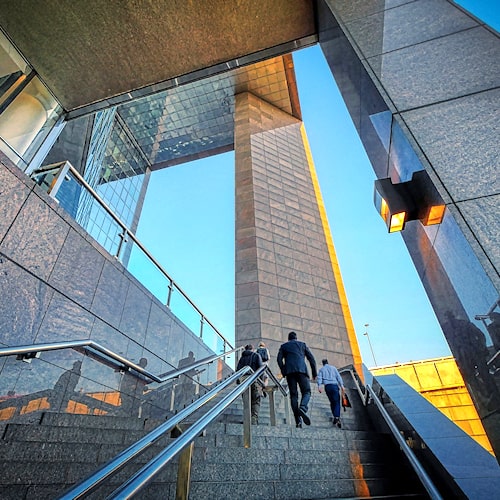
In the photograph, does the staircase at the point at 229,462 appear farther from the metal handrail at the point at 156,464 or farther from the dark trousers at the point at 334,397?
the dark trousers at the point at 334,397

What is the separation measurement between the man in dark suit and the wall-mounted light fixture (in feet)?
9.28

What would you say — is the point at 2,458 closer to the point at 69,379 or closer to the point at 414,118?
the point at 69,379

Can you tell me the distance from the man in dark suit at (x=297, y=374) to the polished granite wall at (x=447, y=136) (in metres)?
2.34

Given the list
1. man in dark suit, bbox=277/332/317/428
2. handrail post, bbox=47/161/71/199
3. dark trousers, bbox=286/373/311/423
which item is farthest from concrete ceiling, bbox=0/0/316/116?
dark trousers, bbox=286/373/311/423

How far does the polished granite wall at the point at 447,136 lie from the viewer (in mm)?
2039

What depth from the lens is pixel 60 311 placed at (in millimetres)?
3965

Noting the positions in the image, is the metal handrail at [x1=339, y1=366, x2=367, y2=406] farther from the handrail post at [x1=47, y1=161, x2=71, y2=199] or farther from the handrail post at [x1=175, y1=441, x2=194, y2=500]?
the handrail post at [x1=47, y1=161, x2=71, y2=199]

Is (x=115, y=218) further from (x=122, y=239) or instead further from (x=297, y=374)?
(x=297, y=374)

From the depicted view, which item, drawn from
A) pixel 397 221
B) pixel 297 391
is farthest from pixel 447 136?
pixel 297 391

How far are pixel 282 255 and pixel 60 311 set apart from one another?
11087 mm

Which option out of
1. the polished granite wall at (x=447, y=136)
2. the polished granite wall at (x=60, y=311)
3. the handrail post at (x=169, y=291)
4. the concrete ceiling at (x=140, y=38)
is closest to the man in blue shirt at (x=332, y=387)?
the polished granite wall at (x=447, y=136)

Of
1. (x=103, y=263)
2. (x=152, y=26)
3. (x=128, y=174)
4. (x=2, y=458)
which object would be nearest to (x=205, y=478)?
(x=2, y=458)

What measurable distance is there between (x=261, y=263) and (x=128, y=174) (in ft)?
47.4

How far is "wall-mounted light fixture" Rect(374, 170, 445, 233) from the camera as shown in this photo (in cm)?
236
